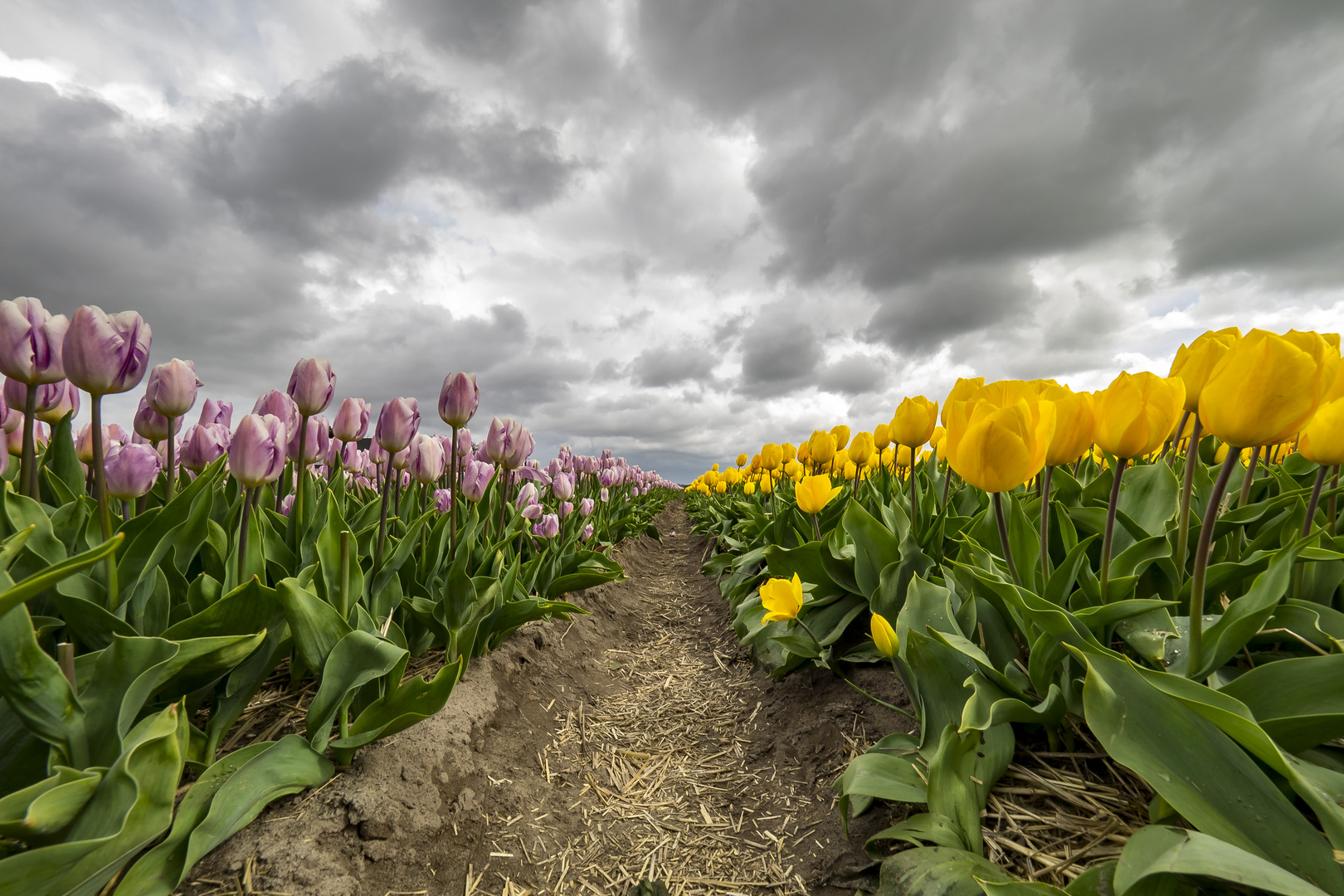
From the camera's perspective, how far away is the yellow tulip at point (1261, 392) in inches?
46.6

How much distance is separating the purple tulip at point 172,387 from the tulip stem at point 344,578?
2.53 feet

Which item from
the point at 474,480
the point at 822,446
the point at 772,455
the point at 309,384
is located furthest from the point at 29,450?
the point at 772,455

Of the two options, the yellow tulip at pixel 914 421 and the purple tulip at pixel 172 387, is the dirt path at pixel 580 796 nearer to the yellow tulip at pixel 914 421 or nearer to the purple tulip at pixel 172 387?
the yellow tulip at pixel 914 421

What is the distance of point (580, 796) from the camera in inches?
96.3

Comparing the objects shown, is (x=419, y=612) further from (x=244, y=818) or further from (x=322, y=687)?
(x=244, y=818)

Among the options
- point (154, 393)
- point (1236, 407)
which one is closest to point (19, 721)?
point (154, 393)

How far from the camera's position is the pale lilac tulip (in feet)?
13.2

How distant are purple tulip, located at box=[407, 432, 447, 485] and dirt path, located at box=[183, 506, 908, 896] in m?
1.02

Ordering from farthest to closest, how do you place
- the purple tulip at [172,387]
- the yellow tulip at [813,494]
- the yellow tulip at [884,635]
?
the yellow tulip at [813,494] → the purple tulip at [172,387] → the yellow tulip at [884,635]

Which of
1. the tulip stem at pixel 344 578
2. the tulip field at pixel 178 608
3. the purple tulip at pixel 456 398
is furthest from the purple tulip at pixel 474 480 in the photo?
the tulip stem at pixel 344 578

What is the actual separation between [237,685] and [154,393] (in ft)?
3.69

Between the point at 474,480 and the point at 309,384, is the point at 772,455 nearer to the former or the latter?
the point at 474,480

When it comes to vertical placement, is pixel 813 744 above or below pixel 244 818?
below

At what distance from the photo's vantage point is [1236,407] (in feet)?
4.10
